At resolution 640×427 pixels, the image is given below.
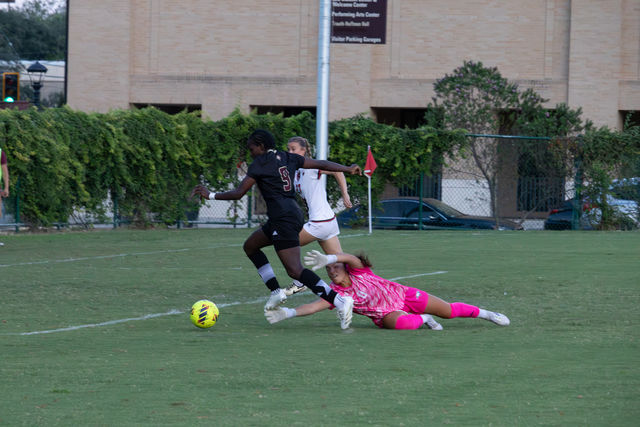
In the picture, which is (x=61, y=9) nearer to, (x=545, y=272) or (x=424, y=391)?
(x=545, y=272)

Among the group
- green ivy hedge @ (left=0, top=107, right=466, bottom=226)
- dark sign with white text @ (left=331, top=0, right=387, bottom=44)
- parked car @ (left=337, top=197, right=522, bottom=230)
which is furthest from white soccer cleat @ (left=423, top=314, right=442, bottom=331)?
parked car @ (left=337, top=197, right=522, bottom=230)

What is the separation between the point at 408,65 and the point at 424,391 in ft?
113

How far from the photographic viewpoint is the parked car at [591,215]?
86.7 feet

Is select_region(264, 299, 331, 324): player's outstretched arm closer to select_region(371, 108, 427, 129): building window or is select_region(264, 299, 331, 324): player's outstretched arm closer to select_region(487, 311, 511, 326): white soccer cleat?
select_region(487, 311, 511, 326): white soccer cleat

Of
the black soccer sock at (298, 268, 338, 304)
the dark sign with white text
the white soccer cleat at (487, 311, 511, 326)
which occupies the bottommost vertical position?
the white soccer cleat at (487, 311, 511, 326)

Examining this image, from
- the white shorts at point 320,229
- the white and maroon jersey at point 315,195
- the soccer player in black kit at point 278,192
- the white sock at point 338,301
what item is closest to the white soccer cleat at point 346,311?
the white sock at point 338,301

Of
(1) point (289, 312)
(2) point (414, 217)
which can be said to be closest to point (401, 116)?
(2) point (414, 217)

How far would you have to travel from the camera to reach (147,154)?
2636 centimetres

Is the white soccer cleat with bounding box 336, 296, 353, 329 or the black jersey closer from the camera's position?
the white soccer cleat with bounding box 336, 296, 353, 329

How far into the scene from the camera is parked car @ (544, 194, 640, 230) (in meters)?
26.4

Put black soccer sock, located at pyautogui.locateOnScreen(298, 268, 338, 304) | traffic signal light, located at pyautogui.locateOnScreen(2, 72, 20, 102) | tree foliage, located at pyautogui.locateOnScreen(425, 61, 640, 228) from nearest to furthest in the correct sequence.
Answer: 1. black soccer sock, located at pyautogui.locateOnScreen(298, 268, 338, 304)
2. tree foliage, located at pyautogui.locateOnScreen(425, 61, 640, 228)
3. traffic signal light, located at pyautogui.locateOnScreen(2, 72, 20, 102)

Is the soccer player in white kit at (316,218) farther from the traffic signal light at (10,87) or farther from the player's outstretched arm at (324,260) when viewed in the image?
the traffic signal light at (10,87)

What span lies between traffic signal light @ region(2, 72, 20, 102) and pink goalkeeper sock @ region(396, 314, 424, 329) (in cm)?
2216

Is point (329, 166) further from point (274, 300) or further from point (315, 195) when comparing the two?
point (315, 195)
